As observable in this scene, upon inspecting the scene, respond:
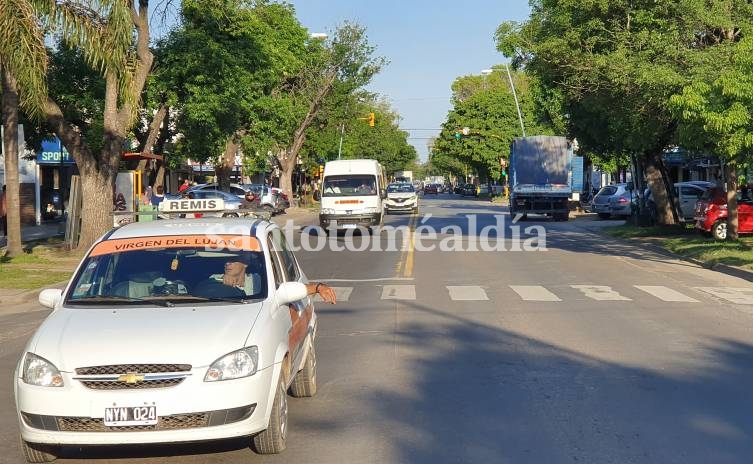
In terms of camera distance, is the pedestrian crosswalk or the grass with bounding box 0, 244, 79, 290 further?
the grass with bounding box 0, 244, 79, 290

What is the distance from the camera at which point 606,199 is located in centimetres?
4238

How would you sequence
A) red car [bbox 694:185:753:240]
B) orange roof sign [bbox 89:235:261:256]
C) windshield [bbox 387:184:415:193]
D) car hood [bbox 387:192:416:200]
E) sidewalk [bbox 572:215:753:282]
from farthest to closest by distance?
windshield [bbox 387:184:415:193]
car hood [bbox 387:192:416:200]
red car [bbox 694:185:753:240]
sidewalk [bbox 572:215:753:282]
orange roof sign [bbox 89:235:261:256]

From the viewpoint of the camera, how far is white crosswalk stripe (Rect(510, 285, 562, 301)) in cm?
1542

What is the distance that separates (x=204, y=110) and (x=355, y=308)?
15485 mm

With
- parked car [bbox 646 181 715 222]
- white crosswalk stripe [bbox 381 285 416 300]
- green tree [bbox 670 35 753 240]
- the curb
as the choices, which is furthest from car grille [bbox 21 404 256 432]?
parked car [bbox 646 181 715 222]

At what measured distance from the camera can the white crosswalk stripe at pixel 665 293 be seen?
1518cm

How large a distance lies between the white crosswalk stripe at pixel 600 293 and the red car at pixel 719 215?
427 inches

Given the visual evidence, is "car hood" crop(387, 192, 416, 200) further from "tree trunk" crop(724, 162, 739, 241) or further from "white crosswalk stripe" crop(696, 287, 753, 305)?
"white crosswalk stripe" crop(696, 287, 753, 305)

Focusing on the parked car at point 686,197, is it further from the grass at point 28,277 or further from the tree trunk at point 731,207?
the grass at point 28,277

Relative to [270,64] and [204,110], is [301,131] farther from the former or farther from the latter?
[204,110]

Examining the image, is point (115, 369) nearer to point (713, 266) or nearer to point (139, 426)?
point (139, 426)

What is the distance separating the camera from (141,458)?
6496 millimetres

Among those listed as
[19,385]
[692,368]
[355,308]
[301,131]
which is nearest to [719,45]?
[355,308]

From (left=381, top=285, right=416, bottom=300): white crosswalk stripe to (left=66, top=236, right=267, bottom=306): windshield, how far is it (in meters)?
8.38
